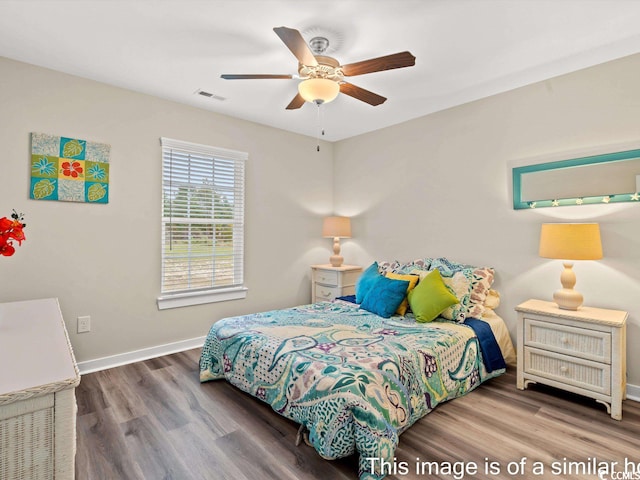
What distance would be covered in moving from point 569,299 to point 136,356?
3.69 meters

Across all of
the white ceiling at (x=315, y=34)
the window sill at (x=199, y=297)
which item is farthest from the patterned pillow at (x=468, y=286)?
the window sill at (x=199, y=297)

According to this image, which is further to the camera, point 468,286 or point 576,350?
point 468,286

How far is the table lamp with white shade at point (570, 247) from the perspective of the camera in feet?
7.82

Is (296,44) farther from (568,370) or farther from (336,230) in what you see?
(568,370)

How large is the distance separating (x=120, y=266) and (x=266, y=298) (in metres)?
1.64

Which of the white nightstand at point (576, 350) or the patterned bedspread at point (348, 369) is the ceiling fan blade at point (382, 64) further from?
the white nightstand at point (576, 350)

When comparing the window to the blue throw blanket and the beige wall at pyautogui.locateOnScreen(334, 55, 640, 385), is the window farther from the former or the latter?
the blue throw blanket

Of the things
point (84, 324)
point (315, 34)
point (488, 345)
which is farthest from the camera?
point (84, 324)

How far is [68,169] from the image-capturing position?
2.83 meters

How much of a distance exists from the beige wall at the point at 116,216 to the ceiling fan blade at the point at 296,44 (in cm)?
193

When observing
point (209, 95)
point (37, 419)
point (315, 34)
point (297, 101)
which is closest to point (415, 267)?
point (297, 101)

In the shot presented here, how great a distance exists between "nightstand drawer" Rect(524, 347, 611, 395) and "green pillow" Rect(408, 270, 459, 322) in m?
0.67

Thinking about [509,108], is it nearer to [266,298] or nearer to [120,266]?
[266,298]

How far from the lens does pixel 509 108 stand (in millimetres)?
3117
